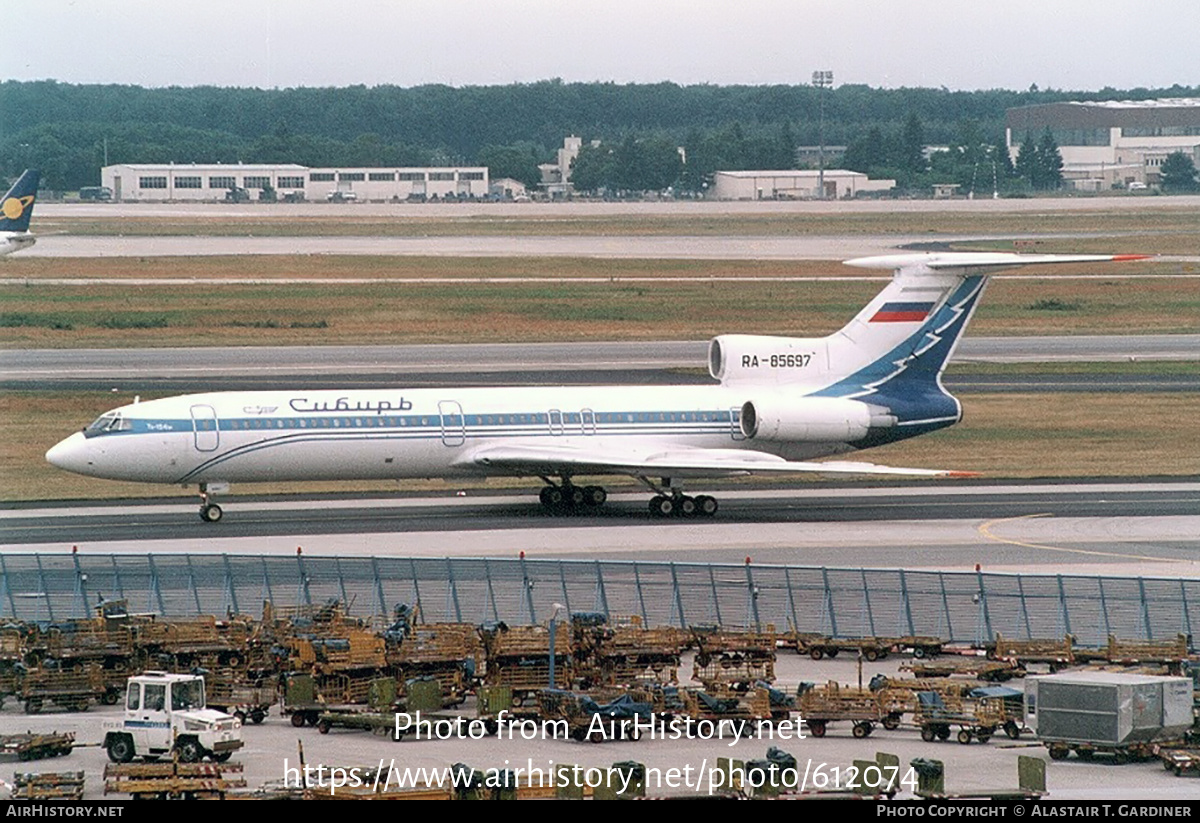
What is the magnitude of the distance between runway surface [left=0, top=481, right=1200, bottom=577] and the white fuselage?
1.34 metres

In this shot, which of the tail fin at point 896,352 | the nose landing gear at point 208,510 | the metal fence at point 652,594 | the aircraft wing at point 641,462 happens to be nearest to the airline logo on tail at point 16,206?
the nose landing gear at point 208,510

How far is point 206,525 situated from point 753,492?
15.5 metres

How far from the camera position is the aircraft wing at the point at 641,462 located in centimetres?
4981

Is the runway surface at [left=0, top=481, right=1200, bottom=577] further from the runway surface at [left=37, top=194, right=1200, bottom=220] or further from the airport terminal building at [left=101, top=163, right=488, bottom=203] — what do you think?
the airport terminal building at [left=101, top=163, right=488, bottom=203]

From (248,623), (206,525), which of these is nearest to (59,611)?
(248,623)

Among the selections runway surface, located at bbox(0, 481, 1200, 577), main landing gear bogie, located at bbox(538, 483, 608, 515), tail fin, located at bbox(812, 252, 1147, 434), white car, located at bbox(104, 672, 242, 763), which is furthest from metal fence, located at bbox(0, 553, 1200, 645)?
tail fin, located at bbox(812, 252, 1147, 434)

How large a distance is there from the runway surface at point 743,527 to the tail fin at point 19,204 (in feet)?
200

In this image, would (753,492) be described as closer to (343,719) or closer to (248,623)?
(248,623)

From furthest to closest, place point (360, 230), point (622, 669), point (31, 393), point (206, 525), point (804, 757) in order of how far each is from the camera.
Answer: point (360, 230), point (31, 393), point (206, 525), point (622, 669), point (804, 757)

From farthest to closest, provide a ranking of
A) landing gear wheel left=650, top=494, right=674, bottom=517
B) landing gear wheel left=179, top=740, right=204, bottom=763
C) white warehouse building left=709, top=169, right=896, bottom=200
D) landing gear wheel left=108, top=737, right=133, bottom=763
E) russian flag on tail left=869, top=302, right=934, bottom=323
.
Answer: white warehouse building left=709, top=169, right=896, bottom=200 → russian flag on tail left=869, top=302, right=934, bottom=323 → landing gear wheel left=650, top=494, right=674, bottom=517 → landing gear wheel left=108, top=737, right=133, bottom=763 → landing gear wheel left=179, top=740, right=204, bottom=763

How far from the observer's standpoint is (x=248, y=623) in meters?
33.2

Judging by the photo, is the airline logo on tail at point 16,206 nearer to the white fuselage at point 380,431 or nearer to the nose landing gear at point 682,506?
the white fuselage at point 380,431

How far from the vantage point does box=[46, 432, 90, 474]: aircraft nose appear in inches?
1908

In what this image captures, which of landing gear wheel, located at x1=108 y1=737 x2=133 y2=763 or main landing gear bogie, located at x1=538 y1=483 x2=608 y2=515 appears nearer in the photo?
landing gear wheel, located at x1=108 y1=737 x2=133 y2=763
